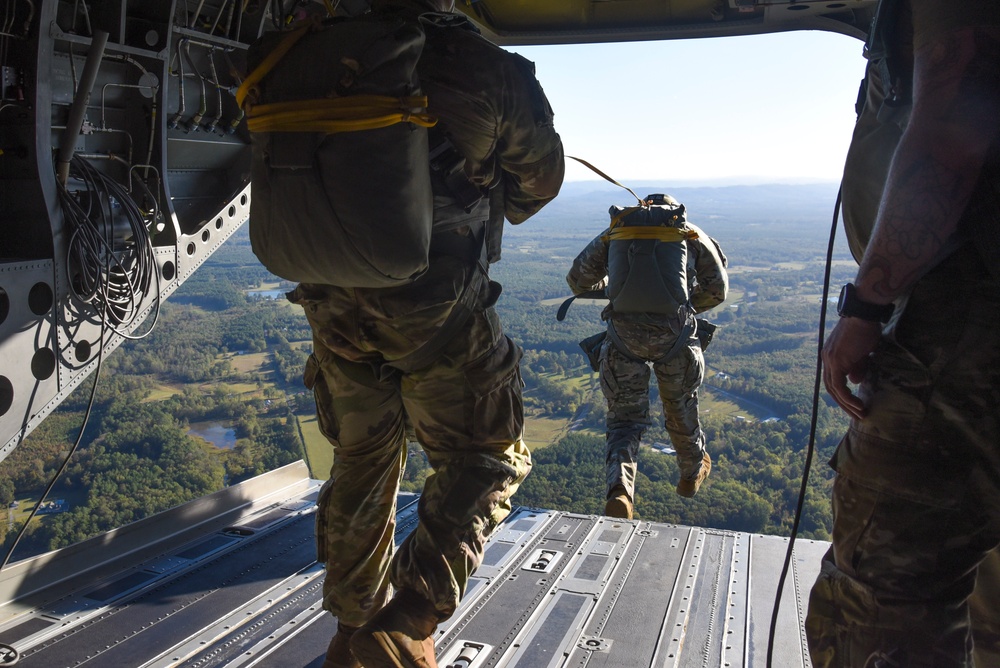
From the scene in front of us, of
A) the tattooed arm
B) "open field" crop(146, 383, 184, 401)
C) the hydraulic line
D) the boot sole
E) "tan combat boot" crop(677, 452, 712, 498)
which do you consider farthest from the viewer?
"open field" crop(146, 383, 184, 401)

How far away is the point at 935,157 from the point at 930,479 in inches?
24.5

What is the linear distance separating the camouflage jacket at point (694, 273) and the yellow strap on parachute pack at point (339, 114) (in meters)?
3.20

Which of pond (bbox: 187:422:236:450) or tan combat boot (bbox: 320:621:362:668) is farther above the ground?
tan combat boot (bbox: 320:621:362:668)

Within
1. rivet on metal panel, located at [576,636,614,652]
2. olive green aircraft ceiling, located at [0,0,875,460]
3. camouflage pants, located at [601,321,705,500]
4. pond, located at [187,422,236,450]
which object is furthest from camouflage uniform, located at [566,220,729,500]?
pond, located at [187,422,236,450]

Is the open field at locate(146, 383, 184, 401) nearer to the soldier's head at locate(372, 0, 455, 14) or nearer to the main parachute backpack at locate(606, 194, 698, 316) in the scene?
the main parachute backpack at locate(606, 194, 698, 316)

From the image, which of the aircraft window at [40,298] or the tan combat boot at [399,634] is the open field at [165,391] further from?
the tan combat boot at [399,634]

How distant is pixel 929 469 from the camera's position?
57.5 inches

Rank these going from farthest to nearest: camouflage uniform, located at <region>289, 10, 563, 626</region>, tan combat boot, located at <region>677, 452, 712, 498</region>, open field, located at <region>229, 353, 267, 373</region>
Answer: open field, located at <region>229, 353, 267, 373</region> → tan combat boot, located at <region>677, 452, 712, 498</region> → camouflage uniform, located at <region>289, 10, 563, 626</region>

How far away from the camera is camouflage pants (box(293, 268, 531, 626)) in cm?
212

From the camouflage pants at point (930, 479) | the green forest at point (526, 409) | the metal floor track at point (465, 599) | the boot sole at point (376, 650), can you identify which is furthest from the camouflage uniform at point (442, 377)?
the green forest at point (526, 409)

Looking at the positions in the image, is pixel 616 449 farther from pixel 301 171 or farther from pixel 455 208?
pixel 301 171

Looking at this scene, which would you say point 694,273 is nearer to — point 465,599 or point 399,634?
point 465,599

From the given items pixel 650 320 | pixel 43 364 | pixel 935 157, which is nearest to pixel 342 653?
pixel 43 364

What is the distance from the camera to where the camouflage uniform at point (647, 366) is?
483 cm
